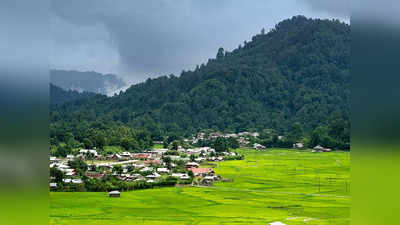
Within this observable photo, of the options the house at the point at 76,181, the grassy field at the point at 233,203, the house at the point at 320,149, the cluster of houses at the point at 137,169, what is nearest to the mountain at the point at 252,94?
the house at the point at 320,149

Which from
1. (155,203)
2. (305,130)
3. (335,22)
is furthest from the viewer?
(335,22)

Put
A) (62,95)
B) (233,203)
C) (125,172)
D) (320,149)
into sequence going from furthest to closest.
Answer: (62,95) → (320,149) → (125,172) → (233,203)

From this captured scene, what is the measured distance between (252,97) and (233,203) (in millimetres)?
46835

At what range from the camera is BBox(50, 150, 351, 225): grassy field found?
48.2ft

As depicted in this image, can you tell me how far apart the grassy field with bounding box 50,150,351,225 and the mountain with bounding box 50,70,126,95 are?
62.6 meters

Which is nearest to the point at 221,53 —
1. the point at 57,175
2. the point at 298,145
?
the point at 298,145

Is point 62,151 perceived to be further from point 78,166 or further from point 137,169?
point 137,169

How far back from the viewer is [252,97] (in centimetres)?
6394

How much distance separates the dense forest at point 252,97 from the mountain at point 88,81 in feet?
48.9

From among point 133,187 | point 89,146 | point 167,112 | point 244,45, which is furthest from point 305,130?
point 244,45

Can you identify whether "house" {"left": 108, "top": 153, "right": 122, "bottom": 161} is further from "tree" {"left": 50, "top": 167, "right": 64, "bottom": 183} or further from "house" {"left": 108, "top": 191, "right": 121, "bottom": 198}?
"house" {"left": 108, "top": 191, "right": 121, "bottom": 198}

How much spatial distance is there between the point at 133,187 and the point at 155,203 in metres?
3.85

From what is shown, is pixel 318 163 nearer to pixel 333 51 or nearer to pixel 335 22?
pixel 333 51
